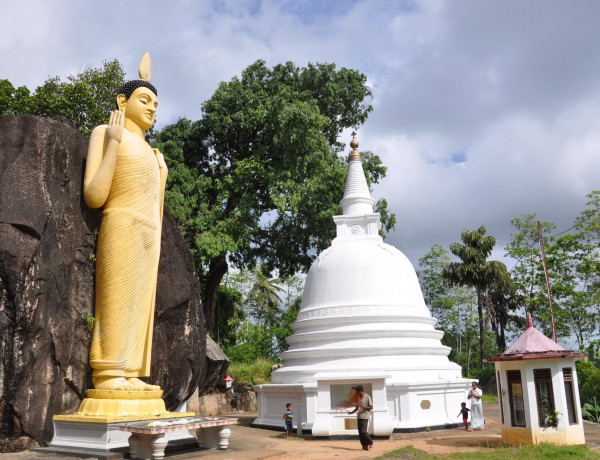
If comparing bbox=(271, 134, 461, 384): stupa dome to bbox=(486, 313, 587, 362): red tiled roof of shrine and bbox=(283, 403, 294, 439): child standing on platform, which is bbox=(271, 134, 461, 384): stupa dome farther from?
bbox=(486, 313, 587, 362): red tiled roof of shrine

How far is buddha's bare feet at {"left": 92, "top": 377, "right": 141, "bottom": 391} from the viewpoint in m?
10.4

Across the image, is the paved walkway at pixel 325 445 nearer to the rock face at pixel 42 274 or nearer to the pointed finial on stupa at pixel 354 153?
the rock face at pixel 42 274

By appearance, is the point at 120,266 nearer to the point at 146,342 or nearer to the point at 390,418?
the point at 146,342

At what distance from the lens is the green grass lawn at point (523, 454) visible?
10992 mm

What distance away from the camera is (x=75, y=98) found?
82.8ft

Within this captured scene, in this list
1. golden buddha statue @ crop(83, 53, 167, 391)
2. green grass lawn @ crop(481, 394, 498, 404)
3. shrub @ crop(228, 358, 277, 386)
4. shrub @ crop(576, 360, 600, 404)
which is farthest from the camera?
shrub @ crop(228, 358, 277, 386)

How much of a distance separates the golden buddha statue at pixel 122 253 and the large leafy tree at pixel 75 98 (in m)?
12.7

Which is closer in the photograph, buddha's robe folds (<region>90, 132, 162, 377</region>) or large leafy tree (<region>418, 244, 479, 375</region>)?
buddha's robe folds (<region>90, 132, 162, 377</region>)

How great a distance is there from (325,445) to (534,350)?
221 inches

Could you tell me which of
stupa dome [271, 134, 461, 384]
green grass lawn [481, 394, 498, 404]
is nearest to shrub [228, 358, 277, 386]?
green grass lawn [481, 394, 498, 404]

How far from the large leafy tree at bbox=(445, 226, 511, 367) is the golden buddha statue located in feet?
102

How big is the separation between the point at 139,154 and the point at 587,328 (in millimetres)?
29682

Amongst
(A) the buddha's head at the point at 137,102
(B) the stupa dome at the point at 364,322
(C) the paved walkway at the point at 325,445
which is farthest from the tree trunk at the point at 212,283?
(A) the buddha's head at the point at 137,102

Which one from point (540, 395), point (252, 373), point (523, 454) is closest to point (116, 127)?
point (523, 454)
